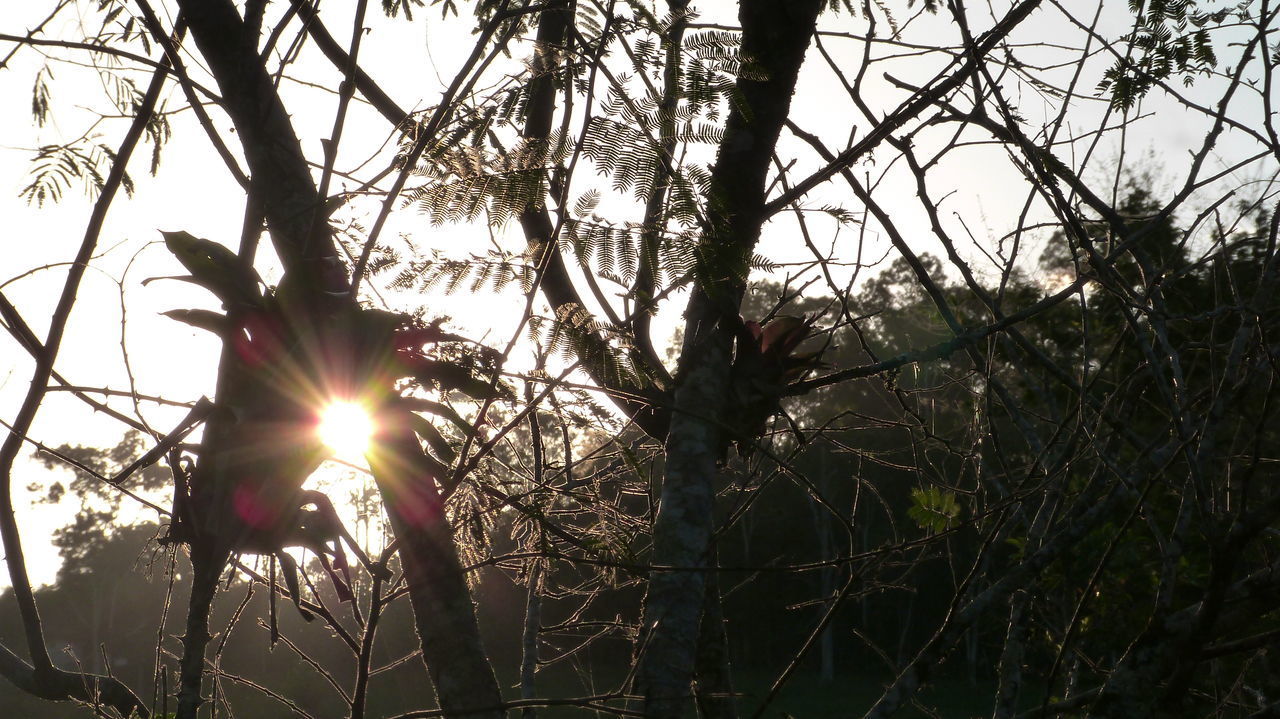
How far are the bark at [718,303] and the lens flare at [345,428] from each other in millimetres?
575

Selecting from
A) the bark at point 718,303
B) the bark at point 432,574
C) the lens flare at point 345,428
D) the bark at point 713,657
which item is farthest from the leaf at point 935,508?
the lens flare at point 345,428

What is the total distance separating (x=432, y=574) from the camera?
160 cm

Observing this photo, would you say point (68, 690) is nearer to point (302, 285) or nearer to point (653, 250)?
point (302, 285)

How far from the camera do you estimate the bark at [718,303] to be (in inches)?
67.9

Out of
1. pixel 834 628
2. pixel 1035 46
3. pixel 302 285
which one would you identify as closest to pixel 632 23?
pixel 302 285

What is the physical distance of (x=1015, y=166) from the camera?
2.23 m

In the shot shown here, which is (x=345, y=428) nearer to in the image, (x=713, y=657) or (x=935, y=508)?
(x=713, y=657)

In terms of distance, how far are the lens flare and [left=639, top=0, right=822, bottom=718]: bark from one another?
575mm

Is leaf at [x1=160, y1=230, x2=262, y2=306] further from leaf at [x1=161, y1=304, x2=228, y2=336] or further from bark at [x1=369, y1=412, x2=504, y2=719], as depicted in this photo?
bark at [x1=369, y1=412, x2=504, y2=719]

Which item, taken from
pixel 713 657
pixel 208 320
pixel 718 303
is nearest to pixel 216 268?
pixel 208 320

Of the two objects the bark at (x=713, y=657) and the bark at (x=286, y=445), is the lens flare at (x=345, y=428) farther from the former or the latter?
the bark at (x=713, y=657)

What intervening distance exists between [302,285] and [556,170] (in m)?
0.52

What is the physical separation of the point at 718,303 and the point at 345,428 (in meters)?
0.74

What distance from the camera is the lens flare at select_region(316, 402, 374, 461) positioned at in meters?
1.45
